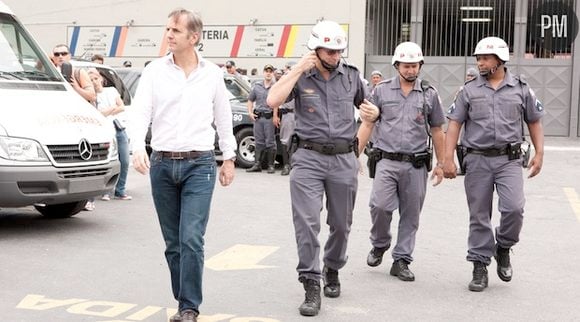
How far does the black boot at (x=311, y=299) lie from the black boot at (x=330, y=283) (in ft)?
1.36

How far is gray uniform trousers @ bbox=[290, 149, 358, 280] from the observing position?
5934mm

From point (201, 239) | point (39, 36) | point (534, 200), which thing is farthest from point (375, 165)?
point (39, 36)

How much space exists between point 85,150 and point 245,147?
754 cm

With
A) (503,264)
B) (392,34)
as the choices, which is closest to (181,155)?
(503,264)

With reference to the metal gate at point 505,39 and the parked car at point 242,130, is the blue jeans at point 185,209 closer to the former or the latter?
the parked car at point 242,130

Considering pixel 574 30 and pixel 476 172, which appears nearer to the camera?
pixel 476 172

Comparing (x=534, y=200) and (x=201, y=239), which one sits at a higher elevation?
(x=201, y=239)

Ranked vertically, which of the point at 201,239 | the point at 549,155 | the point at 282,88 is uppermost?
the point at 282,88

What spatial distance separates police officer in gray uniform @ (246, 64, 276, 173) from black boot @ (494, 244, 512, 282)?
8132 mm

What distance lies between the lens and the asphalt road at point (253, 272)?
590 cm

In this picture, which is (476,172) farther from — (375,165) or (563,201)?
(563,201)

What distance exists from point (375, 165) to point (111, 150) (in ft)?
9.90

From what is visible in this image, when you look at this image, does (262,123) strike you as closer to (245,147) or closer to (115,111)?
(245,147)

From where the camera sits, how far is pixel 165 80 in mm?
5371
